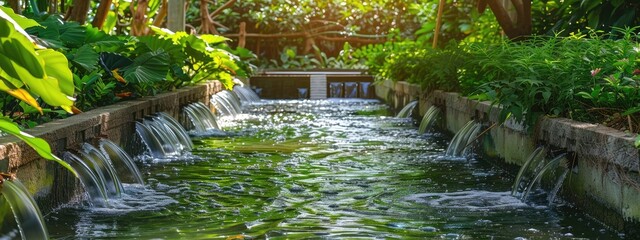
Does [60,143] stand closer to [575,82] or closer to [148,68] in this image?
[575,82]

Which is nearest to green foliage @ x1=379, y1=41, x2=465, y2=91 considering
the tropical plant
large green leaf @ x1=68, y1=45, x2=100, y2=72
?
large green leaf @ x1=68, y1=45, x2=100, y2=72

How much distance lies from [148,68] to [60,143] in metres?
3.86

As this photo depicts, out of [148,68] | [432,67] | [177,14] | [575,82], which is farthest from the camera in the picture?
[177,14]

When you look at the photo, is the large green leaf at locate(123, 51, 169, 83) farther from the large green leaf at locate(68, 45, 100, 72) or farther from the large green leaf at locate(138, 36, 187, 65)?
the large green leaf at locate(138, 36, 187, 65)

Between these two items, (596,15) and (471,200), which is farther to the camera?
(596,15)

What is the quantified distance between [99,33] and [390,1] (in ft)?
59.5

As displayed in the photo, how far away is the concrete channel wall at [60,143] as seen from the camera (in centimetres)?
603

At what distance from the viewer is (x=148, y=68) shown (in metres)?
10.9

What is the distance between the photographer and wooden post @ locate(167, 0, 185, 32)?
1728 cm

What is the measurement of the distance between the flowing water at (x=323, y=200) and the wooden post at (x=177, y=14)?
5411 mm

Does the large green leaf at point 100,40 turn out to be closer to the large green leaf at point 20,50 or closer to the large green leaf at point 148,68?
the large green leaf at point 148,68

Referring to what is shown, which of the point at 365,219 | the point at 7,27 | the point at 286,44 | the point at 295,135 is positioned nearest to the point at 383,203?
the point at 365,219

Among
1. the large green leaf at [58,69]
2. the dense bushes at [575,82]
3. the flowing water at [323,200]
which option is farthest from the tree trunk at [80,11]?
the large green leaf at [58,69]

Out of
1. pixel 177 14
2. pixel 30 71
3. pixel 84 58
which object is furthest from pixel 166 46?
pixel 30 71
